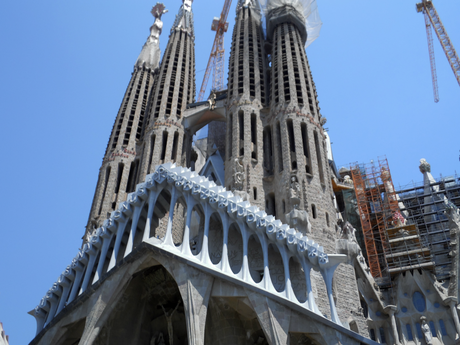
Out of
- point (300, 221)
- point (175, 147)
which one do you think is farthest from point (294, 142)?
point (175, 147)

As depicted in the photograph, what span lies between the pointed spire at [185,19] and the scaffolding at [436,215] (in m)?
19.6

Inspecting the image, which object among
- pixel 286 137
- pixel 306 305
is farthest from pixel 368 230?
pixel 306 305

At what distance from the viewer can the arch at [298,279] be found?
19875 mm

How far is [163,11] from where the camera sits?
143 ft

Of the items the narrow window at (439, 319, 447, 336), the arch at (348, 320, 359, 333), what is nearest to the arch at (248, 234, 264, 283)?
the arch at (348, 320, 359, 333)

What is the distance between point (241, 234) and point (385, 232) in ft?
42.6

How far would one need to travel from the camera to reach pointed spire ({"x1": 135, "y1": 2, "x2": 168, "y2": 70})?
3809cm

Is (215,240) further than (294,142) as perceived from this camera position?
No

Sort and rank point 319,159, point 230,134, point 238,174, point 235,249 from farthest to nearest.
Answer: point 230,134 < point 319,159 < point 238,174 < point 235,249

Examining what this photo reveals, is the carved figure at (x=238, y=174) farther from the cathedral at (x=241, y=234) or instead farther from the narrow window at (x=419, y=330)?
the narrow window at (x=419, y=330)

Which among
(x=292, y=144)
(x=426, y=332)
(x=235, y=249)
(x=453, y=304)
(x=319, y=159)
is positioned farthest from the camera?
(x=292, y=144)

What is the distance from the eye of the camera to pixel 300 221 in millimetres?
22047

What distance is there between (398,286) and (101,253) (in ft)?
49.9

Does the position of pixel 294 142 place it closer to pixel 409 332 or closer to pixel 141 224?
pixel 141 224
